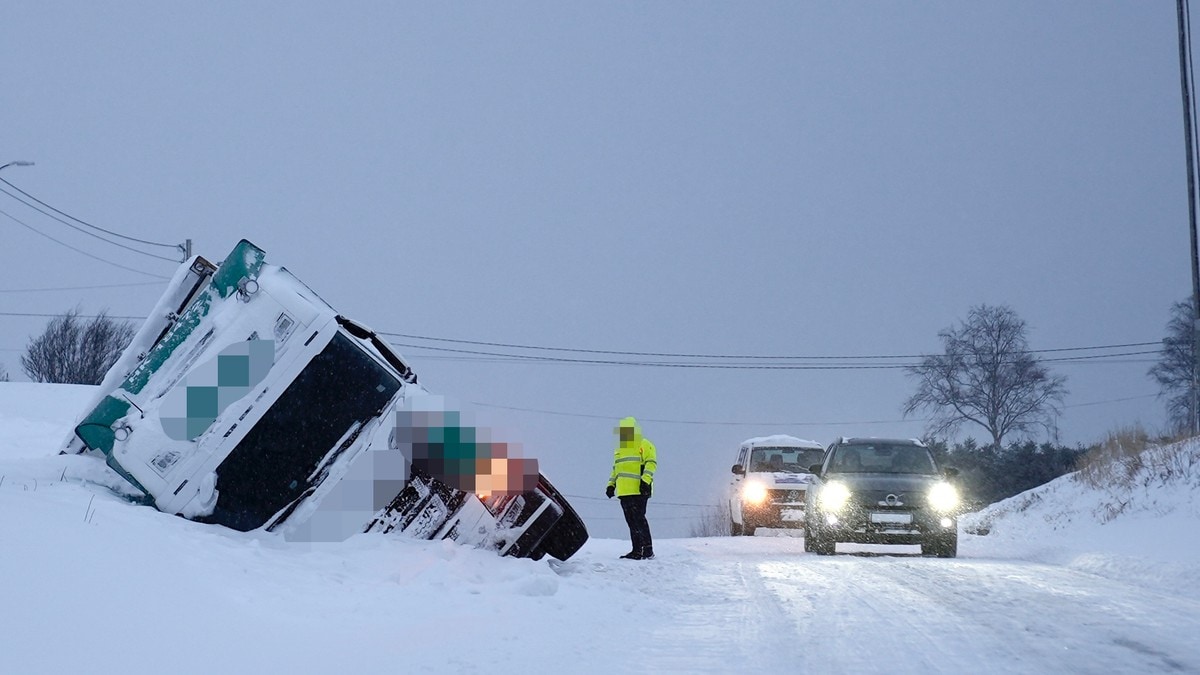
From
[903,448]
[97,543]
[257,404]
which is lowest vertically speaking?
[97,543]

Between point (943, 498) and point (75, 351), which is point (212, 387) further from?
point (75, 351)

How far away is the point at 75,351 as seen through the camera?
170 feet

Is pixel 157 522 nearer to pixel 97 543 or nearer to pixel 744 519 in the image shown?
pixel 97 543

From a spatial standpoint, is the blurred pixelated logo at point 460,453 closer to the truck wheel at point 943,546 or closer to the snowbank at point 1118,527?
the snowbank at point 1118,527

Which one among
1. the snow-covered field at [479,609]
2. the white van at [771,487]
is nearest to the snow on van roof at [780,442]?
the white van at [771,487]

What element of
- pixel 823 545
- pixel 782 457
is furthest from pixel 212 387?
A: pixel 782 457

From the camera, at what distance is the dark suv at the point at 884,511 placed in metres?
16.5

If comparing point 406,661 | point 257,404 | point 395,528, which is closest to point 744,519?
point 395,528

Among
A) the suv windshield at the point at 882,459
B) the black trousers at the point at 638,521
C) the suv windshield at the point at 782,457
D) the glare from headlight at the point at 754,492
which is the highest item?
the suv windshield at the point at 782,457

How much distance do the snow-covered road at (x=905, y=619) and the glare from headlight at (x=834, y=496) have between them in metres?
2.22

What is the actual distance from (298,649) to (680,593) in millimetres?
5334

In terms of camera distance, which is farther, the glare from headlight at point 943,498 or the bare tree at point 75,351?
the bare tree at point 75,351

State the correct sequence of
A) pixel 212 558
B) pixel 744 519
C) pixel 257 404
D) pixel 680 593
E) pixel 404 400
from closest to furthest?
pixel 212 558 < pixel 257 404 < pixel 404 400 < pixel 680 593 < pixel 744 519

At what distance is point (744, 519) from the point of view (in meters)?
24.5
